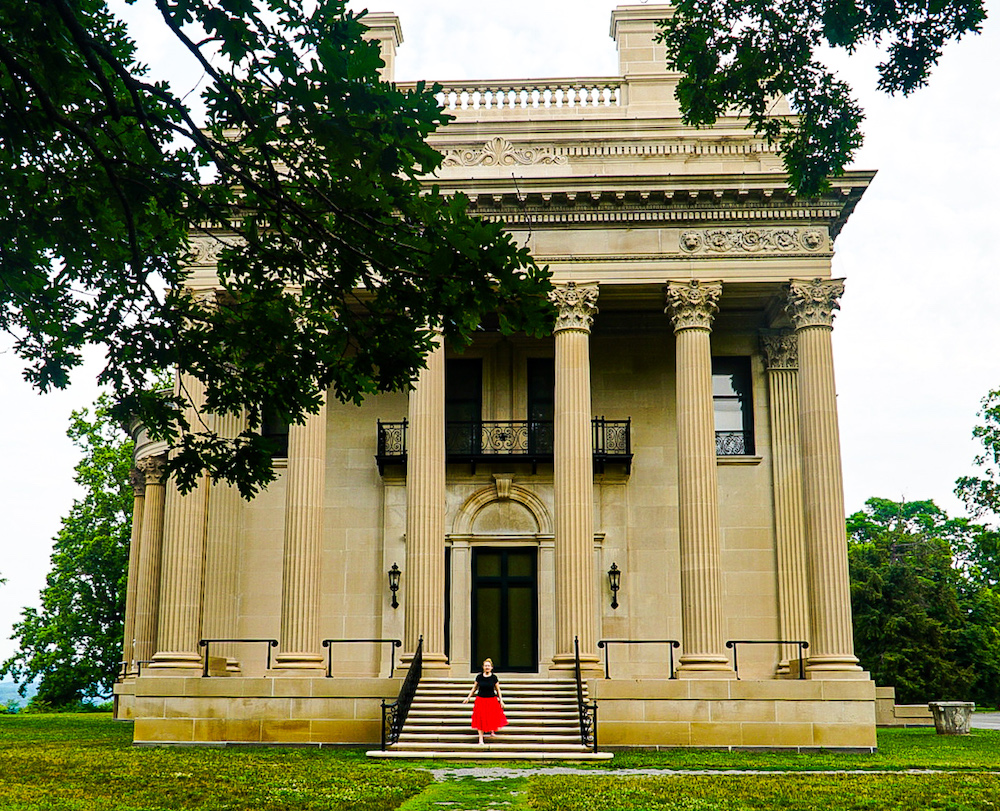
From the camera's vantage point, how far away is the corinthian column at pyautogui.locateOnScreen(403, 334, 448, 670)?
80.8 ft

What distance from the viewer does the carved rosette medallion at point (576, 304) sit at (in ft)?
85.9

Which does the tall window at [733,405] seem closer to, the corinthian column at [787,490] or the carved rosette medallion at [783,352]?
the corinthian column at [787,490]

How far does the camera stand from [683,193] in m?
25.9

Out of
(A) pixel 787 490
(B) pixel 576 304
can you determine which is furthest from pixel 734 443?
(B) pixel 576 304

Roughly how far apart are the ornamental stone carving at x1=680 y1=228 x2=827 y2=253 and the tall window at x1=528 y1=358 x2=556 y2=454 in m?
5.85

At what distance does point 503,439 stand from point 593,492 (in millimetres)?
3018

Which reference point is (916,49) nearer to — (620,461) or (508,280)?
(508,280)

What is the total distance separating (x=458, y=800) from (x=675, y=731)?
11.1m

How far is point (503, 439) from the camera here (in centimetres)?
2966

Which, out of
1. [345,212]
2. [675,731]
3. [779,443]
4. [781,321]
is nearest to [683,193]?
[781,321]

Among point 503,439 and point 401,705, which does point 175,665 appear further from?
point 503,439

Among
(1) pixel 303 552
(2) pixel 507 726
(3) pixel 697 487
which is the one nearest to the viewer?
(2) pixel 507 726

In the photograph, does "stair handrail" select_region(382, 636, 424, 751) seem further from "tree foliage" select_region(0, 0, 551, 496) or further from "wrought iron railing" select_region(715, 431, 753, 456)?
"tree foliage" select_region(0, 0, 551, 496)

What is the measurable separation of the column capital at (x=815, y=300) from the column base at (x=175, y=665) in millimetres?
16493
